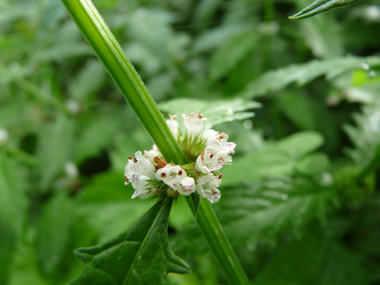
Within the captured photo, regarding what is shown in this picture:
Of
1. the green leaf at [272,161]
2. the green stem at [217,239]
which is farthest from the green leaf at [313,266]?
the green stem at [217,239]

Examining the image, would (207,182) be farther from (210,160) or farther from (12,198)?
(12,198)

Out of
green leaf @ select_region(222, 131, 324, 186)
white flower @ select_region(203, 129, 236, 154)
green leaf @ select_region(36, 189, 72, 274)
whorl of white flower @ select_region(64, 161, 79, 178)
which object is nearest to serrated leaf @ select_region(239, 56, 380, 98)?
green leaf @ select_region(222, 131, 324, 186)

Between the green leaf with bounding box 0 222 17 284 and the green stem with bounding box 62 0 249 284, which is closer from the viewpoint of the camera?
the green stem with bounding box 62 0 249 284

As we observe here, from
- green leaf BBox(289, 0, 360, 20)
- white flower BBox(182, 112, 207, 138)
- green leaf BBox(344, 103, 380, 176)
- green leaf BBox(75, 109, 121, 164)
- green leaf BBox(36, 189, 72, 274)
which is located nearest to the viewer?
green leaf BBox(289, 0, 360, 20)

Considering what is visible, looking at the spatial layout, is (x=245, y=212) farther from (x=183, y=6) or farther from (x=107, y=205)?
(x=183, y=6)

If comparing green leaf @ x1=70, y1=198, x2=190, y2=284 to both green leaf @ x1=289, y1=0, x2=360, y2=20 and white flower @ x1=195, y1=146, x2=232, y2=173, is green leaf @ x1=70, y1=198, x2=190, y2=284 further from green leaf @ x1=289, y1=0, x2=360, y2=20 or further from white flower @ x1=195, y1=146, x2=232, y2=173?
green leaf @ x1=289, y1=0, x2=360, y2=20

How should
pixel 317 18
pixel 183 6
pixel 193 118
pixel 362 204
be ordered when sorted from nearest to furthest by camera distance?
pixel 193 118 → pixel 362 204 → pixel 317 18 → pixel 183 6

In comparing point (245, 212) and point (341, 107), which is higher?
point (341, 107)

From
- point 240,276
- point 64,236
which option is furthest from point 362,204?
point 64,236
